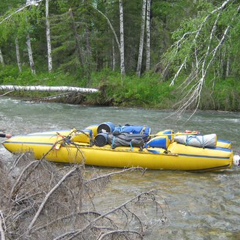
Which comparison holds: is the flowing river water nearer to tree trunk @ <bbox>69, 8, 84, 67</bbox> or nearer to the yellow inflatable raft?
the yellow inflatable raft

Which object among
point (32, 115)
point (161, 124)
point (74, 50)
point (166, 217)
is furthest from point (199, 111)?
point (166, 217)

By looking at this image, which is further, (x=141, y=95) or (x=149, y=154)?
(x=141, y=95)

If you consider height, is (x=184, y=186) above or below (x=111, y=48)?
below

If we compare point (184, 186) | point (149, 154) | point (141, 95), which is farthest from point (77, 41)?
point (184, 186)

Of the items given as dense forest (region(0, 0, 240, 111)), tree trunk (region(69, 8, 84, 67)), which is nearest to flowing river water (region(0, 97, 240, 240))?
dense forest (region(0, 0, 240, 111))

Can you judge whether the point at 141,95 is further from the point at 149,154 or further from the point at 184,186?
the point at 184,186

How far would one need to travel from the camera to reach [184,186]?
22.3 feet

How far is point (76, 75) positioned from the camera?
2006cm

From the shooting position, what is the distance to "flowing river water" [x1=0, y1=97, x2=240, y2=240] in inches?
199

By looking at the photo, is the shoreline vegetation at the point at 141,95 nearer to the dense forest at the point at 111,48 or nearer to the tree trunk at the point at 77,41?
the dense forest at the point at 111,48

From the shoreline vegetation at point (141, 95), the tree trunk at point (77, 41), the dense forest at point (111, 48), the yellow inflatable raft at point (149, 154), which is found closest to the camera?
the yellow inflatable raft at point (149, 154)

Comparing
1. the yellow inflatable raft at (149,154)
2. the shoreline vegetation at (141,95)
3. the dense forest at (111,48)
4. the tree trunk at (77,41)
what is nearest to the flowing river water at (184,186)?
the yellow inflatable raft at (149,154)

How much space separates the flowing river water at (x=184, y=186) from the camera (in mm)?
5059

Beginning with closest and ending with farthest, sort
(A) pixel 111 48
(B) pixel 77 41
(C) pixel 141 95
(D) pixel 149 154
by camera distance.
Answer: (D) pixel 149 154
(C) pixel 141 95
(B) pixel 77 41
(A) pixel 111 48
